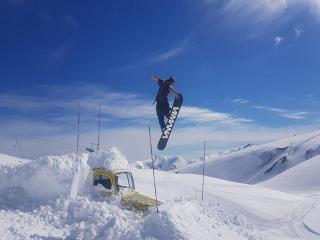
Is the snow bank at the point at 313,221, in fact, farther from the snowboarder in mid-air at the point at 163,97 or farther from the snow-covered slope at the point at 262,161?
the snow-covered slope at the point at 262,161

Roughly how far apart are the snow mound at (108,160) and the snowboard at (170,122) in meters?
2.22

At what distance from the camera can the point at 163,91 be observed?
628 inches

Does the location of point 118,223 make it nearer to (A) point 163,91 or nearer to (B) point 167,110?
(B) point 167,110

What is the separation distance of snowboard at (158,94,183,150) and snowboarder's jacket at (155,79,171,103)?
1.56 ft

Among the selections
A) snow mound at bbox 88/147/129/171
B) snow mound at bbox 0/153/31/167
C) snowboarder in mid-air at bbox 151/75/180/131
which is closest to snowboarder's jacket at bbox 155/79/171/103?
snowboarder in mid-air at bbox 151/75/180/131

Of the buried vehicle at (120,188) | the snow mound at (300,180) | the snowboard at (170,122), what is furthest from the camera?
the snow mound at (300,180)

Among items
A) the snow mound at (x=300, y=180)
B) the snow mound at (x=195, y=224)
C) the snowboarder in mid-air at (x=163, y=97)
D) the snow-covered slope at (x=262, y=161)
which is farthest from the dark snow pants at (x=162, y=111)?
the snow-covered slope at (x=262, y=161)

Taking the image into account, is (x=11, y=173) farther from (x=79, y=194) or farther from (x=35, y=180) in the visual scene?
(x=79, y=194)

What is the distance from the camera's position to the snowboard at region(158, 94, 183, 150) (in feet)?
53.6

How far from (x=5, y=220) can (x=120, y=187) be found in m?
4.94

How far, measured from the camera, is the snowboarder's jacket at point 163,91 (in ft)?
51.8

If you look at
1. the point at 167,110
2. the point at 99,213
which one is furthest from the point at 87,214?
the point at 167,110

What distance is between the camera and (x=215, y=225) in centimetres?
1377

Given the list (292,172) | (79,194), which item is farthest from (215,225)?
(292,172)
